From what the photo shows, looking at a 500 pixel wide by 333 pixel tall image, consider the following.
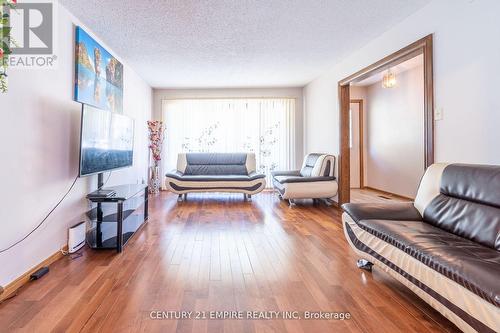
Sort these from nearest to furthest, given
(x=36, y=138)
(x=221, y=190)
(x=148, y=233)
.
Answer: (x=36, y=138) → (x=148, y=233) → (x=221, y=190)

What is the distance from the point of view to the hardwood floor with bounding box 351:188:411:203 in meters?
5.10

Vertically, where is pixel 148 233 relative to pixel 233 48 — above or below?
below

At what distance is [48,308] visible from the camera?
5.45ft

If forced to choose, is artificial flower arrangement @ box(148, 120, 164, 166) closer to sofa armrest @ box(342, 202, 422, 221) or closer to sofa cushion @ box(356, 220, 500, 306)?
sofa armrest @ box(342, 202, 422, 221)

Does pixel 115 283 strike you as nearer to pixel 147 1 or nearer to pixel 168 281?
pixel 168 281

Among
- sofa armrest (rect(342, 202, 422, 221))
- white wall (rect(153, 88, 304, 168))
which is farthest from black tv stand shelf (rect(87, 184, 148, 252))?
white wall (rect(153, 88, 304, 168))

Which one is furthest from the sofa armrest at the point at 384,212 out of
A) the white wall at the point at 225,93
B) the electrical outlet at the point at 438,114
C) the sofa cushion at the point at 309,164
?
the white wall at the point at 225,93

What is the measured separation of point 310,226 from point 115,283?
90.1 inches

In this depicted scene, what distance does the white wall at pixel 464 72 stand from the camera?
78.0 inches

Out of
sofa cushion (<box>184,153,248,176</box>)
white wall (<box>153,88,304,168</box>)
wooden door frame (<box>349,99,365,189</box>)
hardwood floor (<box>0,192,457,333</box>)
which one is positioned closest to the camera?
hardwood floor (<box>0,192,457,333</box>)

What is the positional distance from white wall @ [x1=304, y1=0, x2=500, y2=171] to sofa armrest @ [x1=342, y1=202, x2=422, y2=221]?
62 cm

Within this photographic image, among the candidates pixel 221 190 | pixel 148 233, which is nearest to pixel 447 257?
pixel 148 233

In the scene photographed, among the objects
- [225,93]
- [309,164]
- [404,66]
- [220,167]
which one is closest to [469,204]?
[309,164]

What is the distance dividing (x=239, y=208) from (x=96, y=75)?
2751 millimetres
